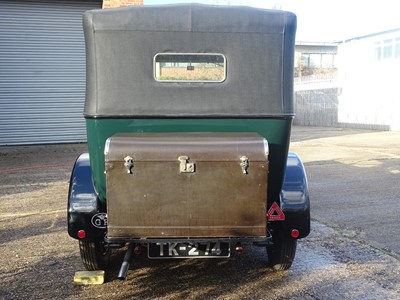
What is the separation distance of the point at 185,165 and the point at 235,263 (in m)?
1.84

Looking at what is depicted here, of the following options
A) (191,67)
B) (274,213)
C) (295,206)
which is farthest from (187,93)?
(295,206)

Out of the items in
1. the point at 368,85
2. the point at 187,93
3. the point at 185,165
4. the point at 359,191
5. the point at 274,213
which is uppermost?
the point at 368,85

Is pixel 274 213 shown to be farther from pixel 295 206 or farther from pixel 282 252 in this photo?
pixel 282 252

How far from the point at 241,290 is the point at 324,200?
13.2ft

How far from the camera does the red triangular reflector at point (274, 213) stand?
12.9 feet

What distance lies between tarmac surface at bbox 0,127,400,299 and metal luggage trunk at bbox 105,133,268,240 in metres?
0.79

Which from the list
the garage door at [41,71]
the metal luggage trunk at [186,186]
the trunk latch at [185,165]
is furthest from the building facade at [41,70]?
the trunk latch at [185,165]

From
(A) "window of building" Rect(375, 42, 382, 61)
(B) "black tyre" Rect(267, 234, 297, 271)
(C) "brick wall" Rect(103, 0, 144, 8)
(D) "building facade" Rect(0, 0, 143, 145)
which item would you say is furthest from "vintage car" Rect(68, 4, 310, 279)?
(A) "window of building" Rect(375, 42, 382, 61)

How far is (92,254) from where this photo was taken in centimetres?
426

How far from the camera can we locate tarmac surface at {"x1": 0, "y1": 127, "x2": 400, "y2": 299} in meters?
4.04

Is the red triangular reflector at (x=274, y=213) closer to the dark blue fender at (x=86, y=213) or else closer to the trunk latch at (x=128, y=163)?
the trunk latch at (x=128, y=163)

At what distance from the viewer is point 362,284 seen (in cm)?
419

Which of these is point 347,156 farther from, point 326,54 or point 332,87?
point 326,54

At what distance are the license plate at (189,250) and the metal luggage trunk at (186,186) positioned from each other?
253mm
